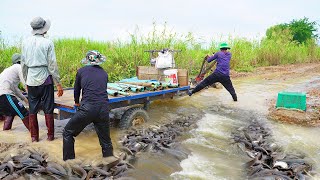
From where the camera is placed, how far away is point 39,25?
17.2 feet

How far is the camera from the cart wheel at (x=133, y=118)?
6.33 metres

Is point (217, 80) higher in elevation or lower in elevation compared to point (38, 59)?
lower

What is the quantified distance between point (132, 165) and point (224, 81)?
5443mm

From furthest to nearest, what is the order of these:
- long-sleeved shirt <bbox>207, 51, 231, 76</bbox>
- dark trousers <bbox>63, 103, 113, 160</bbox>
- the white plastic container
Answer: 1. long-sleeved shirt <bbox>207, 51, 231, 76</bbox>
2. the white plastic container
3. dark trousers <bbox>63, 103, 113, 160</bbox>

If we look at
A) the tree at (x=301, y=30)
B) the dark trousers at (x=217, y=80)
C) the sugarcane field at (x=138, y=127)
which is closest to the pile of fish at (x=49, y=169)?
the sugarcane field at (x=138, y=127)

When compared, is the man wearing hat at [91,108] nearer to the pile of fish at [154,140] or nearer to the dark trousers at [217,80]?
the pile of fish at [154,140]

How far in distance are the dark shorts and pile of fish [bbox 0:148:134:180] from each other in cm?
134

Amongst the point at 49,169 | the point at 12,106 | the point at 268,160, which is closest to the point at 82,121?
the point at 49,169

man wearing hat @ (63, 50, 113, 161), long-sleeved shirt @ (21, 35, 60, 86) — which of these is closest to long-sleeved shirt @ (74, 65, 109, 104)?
man wearing hat @ (63, 50, 113, 161)

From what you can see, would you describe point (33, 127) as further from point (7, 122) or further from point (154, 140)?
point (154, 140)

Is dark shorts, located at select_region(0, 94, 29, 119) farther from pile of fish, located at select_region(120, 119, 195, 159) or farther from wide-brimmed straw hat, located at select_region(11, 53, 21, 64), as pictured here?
pile of fish, located at select_region(120, 119, 195, 159)

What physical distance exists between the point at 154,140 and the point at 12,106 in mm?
2694

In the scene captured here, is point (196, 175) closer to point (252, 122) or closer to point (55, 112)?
point (55, 112)

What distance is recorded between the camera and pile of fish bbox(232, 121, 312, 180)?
15.2 feet
